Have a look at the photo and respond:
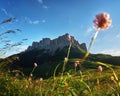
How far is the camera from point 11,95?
5336mm

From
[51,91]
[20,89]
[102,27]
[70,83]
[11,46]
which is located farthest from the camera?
[11,46]

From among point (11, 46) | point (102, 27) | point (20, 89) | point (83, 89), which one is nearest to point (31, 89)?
point (20, 89)

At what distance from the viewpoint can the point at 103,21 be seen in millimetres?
3660

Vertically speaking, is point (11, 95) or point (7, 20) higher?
point (7, 20)

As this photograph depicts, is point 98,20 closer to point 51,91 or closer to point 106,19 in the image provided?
point 106,19

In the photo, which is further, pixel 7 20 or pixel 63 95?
pixel 7 20

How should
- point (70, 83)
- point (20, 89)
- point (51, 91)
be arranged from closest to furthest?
1. point (51, 91)
2. point (20, 89)
3. point (70, 83)

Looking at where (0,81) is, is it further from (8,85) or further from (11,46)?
(11,46)

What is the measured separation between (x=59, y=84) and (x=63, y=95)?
61 centimetres

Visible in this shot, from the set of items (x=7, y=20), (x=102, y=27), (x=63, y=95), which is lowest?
(x=63, y=95)

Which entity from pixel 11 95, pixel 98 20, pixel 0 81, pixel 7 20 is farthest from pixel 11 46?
pixel 98 20

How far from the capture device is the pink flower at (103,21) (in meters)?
3.60

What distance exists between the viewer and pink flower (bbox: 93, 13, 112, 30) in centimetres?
360

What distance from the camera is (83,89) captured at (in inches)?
220
